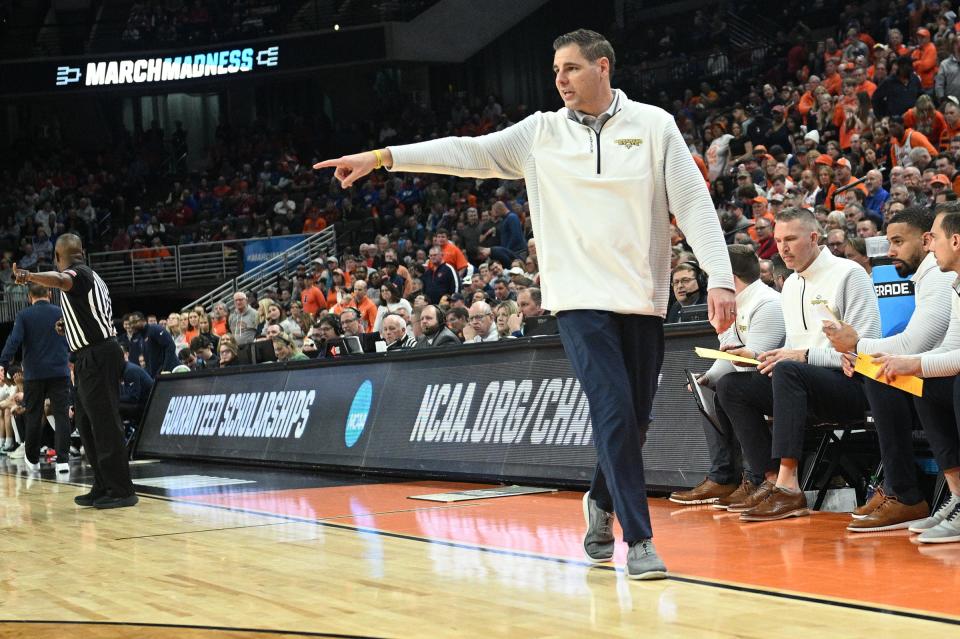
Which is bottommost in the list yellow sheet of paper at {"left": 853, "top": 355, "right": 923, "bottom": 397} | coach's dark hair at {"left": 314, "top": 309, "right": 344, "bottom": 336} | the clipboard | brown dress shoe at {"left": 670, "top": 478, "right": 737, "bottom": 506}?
brown dress shoe at {"left": 670, "top": 478, "right": 737, "bottom": 506}

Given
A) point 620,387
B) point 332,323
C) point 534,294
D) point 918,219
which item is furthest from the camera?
point 332,323

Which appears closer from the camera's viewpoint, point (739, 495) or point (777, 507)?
point (777, 507)

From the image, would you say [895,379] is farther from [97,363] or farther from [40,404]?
[40,404]

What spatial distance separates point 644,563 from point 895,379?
1.41 m

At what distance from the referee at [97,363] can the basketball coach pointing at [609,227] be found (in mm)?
4004

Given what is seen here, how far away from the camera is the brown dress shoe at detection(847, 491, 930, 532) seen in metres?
5.11

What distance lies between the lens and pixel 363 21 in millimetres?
27953

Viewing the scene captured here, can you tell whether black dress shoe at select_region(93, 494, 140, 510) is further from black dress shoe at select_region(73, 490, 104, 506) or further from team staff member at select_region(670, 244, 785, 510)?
team staff member at select_region(670, 244, 785, 510)

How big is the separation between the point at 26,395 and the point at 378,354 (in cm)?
477

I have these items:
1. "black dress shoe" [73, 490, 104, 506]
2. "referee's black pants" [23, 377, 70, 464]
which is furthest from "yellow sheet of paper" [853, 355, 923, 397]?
"referee's black pants" [23, 377, 70, 464]

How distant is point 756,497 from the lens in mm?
5820

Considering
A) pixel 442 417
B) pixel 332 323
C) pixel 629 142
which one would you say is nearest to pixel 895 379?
pixel 629 142

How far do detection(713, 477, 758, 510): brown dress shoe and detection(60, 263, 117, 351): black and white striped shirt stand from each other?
406 cm

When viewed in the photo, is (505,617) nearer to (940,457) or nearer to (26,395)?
(940,457)
